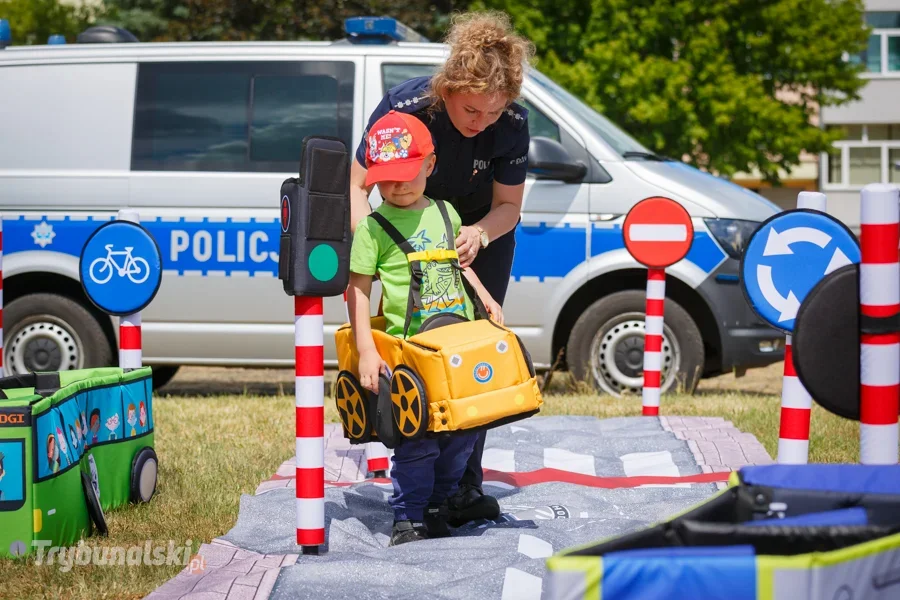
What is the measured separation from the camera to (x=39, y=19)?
28.7 meters

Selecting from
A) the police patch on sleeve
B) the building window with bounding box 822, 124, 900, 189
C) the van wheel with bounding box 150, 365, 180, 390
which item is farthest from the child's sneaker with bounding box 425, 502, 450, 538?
the building window with bounding box 822, 124, 900, 189

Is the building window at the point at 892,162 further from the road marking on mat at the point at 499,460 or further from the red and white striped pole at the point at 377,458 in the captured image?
the red and white striped pole at the point at 377,458

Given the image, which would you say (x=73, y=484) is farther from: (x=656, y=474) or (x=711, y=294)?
(x=711, y=294)

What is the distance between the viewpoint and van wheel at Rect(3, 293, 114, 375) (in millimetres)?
7988

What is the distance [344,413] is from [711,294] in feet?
13.3

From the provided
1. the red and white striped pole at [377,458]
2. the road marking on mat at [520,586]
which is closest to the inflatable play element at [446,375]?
the road marking on mat at [520,586]

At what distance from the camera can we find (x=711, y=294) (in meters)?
7.66

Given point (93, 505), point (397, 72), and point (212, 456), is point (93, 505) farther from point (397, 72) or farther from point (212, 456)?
point (397, 72)

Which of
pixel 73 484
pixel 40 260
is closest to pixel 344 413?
pixel 73 484

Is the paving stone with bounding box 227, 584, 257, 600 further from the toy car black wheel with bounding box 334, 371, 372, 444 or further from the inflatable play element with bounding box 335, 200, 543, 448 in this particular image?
the toy car black wheel with bounding box 334, 371, 372, 444

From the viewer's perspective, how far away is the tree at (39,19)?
93.2 feet

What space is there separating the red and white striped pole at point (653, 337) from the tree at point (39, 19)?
24419 millimetres

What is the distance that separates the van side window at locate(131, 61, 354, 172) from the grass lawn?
166 cm

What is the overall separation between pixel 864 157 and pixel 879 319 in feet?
127
